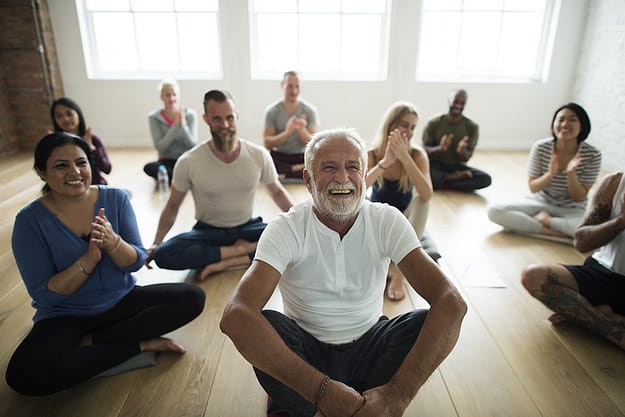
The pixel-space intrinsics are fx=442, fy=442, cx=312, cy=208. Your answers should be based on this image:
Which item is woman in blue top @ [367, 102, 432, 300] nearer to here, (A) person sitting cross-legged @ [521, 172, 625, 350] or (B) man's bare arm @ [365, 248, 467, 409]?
(A) person sitting cross-legged @ [521, 172, 625, 350]

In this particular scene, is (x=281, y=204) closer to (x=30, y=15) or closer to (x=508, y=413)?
(x=508, y=413)

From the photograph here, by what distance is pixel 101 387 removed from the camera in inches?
70.5

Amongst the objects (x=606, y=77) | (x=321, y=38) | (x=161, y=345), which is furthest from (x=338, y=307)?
(x=606, y=77)

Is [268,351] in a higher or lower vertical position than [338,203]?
lower

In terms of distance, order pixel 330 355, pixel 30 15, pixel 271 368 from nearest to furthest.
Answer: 1. pixel 271 368
2. pixel 330 355
3. pixel 30 15

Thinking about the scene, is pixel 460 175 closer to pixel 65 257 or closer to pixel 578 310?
pixel 578 310

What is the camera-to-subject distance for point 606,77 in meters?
5.06

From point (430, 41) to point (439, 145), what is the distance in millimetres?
2091

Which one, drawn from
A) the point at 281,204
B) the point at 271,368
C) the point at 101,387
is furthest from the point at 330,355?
the point at 281,204

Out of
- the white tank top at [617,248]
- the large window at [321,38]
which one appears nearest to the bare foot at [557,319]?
the white tank top at [617,248]

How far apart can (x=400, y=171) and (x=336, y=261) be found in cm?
141

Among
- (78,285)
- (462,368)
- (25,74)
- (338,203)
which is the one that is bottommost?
(462,368)

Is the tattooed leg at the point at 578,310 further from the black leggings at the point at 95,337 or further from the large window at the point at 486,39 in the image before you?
the large window at the point at 486,39

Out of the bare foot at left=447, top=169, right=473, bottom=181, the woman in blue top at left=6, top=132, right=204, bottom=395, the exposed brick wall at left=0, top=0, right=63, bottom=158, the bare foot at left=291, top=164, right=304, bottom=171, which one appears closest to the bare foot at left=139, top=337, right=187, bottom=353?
the woman in blue top at left=6, top=132, right=204, bottom=395
